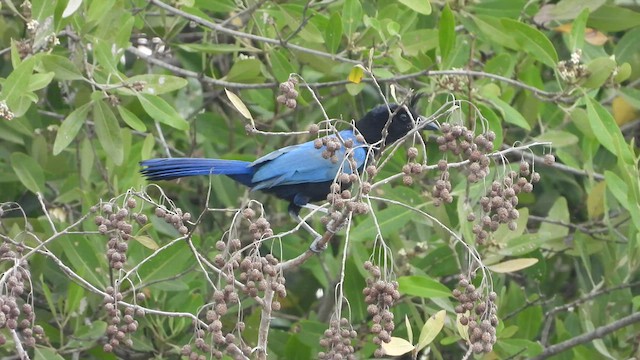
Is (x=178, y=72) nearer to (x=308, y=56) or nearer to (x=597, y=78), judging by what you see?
(x=308, y=56)

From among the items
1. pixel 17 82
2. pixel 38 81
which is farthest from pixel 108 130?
pixel 17 82

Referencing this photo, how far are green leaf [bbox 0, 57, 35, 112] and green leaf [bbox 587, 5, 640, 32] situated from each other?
292cm

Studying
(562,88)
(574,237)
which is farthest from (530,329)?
(562,88)

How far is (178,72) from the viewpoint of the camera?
607 cm

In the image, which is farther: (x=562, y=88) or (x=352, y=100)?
(x=352, y=100)

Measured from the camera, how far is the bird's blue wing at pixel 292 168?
5.89m

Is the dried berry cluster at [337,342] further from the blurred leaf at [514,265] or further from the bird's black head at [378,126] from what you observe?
the bird's black head at [378,126]

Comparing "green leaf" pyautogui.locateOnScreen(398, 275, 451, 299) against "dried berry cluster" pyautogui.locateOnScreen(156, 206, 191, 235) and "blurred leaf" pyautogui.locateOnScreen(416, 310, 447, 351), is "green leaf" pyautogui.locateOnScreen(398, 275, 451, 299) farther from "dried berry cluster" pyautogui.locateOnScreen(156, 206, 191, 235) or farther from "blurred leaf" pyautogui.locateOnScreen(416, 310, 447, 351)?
"dried berry cluster" pyautogui.locateOnScreen(156, 206, 191, 235)

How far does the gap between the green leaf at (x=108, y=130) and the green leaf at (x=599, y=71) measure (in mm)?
2039

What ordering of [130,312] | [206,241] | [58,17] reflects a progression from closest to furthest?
[130,312] → [58,17] → [206,241]

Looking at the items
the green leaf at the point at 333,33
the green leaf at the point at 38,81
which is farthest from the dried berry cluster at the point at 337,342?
the green leaf at the point at 333,33

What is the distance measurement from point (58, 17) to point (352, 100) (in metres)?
1.95

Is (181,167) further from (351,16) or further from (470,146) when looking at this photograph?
(470,146)

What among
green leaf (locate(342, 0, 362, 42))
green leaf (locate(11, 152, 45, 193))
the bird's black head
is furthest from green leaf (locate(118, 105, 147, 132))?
the bird's black head
